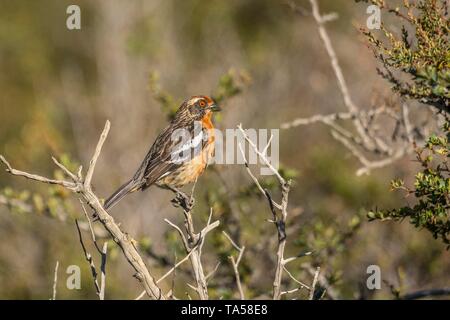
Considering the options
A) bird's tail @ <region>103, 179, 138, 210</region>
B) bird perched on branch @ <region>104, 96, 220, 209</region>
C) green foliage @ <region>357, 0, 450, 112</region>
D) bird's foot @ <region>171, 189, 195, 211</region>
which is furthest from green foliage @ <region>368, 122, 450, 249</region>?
bird's tail @ <region>103, 179, 138, 210</region>

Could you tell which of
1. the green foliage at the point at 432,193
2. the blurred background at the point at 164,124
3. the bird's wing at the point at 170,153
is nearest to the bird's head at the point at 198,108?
the bird's wing at the point at 170,153

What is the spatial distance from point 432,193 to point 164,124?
8.05m

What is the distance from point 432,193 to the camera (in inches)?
191

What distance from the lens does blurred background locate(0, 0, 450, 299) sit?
8125mm

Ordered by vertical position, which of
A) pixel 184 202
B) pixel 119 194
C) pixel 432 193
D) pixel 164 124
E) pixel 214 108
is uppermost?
pixel 164 124

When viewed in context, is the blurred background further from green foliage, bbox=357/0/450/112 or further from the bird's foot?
green foliage, bbox=357/0/450/112

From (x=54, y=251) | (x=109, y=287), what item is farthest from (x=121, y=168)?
(x=109, y=287)

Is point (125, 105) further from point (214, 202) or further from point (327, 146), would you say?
point (214, 202)

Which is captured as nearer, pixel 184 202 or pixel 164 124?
pixel 184 202

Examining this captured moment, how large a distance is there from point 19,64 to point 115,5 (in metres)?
4.06

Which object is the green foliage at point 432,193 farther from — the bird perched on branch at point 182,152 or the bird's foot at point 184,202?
the bird perched on branch at point 182,152

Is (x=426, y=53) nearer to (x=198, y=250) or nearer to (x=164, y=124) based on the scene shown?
(x=198, y=250)

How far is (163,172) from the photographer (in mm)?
7504

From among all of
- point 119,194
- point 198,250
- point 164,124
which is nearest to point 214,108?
point 119,194
